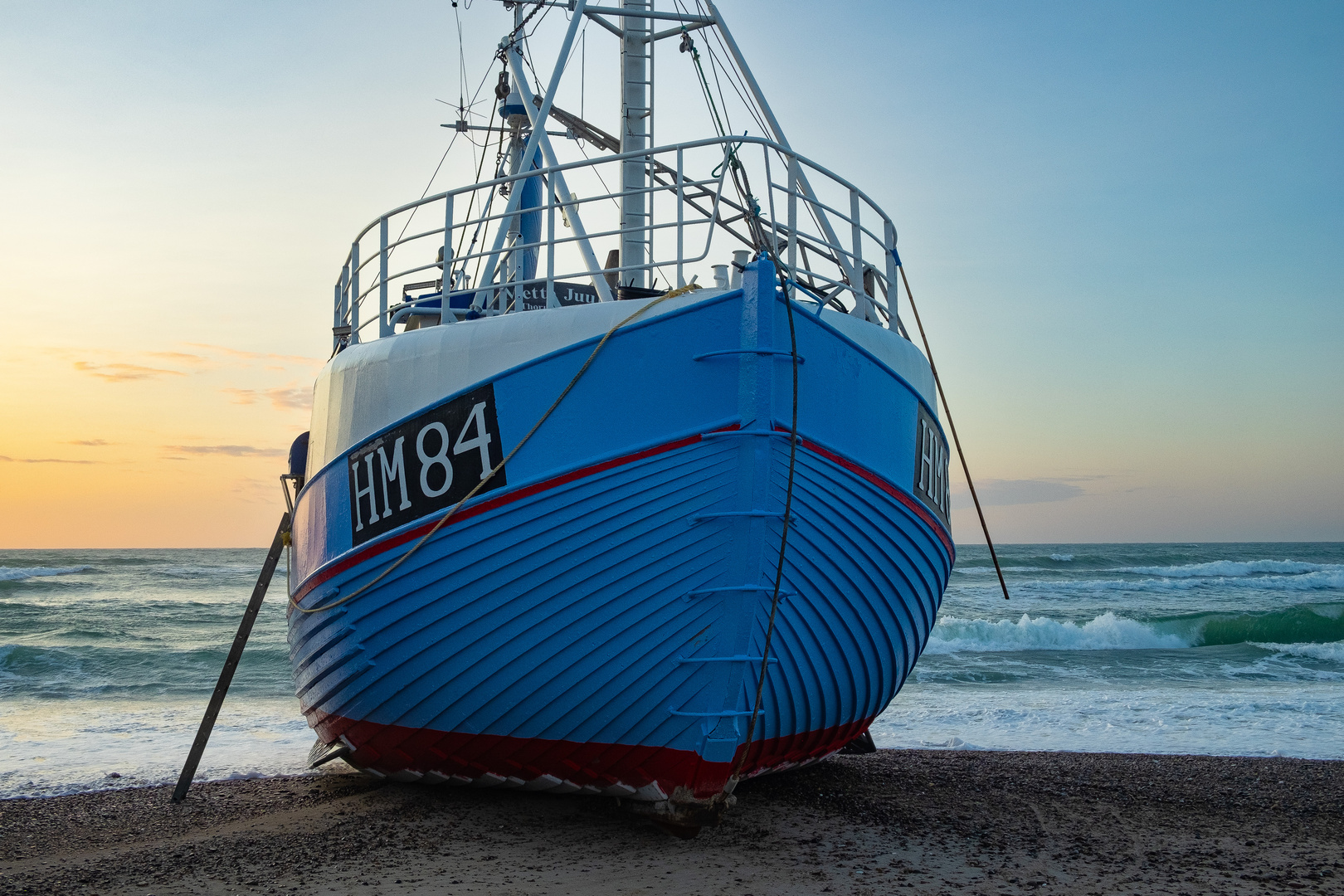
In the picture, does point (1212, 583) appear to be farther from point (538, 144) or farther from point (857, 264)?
point (538, 144)

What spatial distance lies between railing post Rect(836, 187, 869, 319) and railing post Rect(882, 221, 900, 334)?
40 cm

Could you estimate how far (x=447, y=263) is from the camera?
617 centimetres

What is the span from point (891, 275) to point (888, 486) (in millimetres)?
1781

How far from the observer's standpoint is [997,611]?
27.8m

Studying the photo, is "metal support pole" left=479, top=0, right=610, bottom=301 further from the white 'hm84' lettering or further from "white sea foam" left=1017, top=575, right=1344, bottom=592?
"white sea foam" left=1017, top=575, right=1344, bottom=592

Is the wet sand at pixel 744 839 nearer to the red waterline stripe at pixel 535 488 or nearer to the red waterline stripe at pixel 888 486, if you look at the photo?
the red waterline stripe at pixel 535 488

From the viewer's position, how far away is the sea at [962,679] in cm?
1081

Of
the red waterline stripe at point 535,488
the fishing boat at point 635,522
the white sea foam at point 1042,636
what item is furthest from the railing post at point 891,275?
the white sea foam at point 1042,636

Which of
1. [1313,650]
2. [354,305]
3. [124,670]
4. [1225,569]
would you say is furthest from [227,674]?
[1225,569]

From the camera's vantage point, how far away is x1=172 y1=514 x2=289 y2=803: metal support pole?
8328mm

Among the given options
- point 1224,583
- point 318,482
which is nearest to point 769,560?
point 318,482

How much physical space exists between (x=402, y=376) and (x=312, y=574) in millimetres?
1844

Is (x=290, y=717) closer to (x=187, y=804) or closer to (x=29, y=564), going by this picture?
(x=187, y=804)

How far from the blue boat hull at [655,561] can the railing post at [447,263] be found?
0.82 meters
